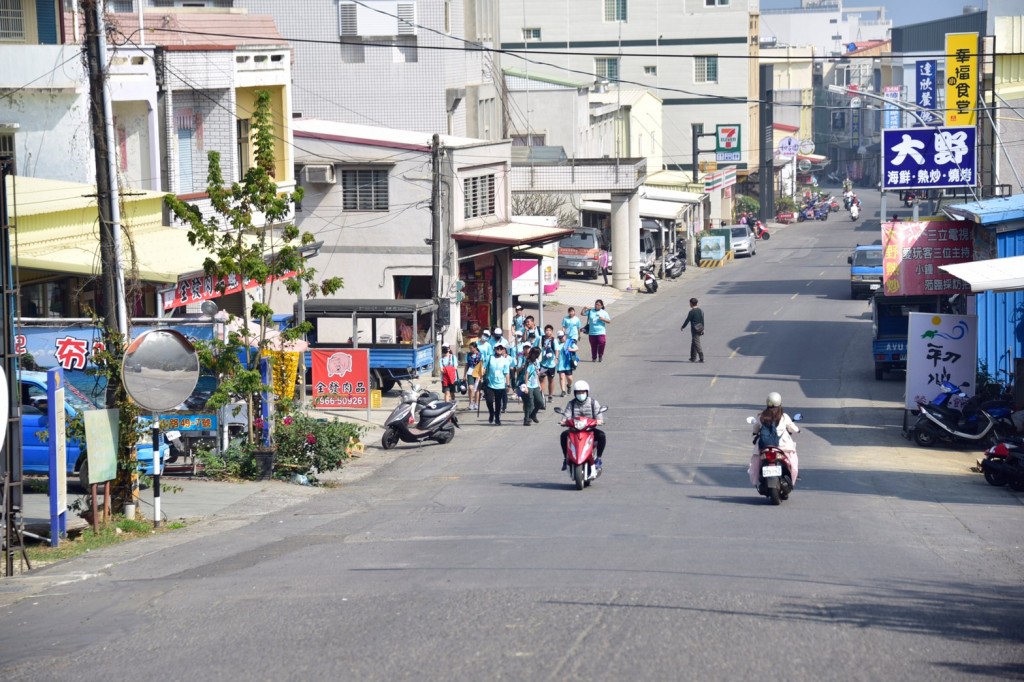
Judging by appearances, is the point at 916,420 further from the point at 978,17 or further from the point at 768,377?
the point at 978,17

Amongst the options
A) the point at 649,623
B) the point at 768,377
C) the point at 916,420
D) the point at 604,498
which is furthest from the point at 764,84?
the point at 649,623

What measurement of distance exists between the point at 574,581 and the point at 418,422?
40.3 ft

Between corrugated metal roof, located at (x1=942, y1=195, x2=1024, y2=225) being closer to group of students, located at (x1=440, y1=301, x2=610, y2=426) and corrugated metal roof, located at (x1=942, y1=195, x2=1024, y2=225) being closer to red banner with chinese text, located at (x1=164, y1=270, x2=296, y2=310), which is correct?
group of students, located at (x1=440, y1=301, x2=610, y2=426)

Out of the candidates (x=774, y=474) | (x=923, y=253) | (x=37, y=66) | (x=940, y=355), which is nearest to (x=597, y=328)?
(x=923, y=253)

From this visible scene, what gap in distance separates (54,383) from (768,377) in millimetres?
20965

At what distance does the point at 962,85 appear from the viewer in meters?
35.8

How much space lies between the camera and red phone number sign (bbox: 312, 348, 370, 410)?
2500 cm

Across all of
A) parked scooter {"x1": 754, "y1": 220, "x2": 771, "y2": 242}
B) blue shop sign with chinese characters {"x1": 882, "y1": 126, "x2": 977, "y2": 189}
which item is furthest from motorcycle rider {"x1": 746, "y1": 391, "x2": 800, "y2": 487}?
parked scooter {"x1": 754, "y1": 220, "x2": 771, "y2": 242}

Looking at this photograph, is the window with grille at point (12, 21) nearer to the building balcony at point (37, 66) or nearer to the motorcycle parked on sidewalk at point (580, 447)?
the building balcony at point (37, 66)

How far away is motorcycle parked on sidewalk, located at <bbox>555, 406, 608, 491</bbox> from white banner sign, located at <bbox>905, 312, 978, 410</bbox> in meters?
8.86

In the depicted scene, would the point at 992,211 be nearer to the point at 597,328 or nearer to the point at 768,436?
the point at 768,436

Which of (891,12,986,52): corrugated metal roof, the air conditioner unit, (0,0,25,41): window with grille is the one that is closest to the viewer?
(0,0,25,41): window with grille

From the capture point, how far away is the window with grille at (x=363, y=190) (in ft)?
115

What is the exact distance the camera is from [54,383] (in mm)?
13094
